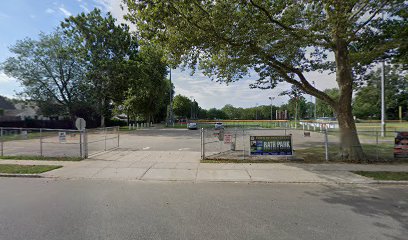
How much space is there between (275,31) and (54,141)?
44.1 feet

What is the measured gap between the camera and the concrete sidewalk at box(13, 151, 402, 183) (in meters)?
7.71

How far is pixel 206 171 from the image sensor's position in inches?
339

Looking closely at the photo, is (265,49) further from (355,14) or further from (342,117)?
(342,117)

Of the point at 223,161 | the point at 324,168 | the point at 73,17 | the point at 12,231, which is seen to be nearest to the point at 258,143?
the point at 223,161

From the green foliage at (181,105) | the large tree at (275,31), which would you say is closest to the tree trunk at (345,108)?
the large tree at (275,31)

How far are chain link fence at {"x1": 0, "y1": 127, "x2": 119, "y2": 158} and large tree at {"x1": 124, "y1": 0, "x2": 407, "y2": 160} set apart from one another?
22.1 ft

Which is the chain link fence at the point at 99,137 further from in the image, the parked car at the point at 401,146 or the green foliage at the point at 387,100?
the green foliage at the point at 387,100

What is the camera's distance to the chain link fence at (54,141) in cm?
1170

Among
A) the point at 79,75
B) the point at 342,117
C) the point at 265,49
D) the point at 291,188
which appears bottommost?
the point at 291,188

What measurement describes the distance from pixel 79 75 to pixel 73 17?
8585 mm

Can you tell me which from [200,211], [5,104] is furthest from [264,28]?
[5,104]

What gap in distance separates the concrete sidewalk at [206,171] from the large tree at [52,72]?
94.0 feet

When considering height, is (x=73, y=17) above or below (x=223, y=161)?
above

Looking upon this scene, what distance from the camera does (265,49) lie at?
1120cm
